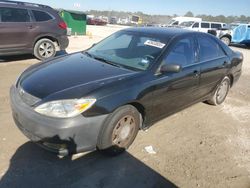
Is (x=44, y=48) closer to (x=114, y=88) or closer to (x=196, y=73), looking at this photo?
(x=196, y=73)

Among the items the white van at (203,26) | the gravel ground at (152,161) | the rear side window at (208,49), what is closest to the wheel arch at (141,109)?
the gravel ground at (152,161)

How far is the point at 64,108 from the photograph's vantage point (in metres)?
2.91

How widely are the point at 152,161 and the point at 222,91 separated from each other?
9.83 feet

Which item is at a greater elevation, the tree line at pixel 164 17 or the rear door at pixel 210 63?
the tree line at pixel 164 17

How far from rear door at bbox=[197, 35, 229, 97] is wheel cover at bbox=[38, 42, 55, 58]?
18.1ft

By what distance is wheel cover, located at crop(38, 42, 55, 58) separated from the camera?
8570 millimetres

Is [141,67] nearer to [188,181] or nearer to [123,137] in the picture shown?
[123,137]

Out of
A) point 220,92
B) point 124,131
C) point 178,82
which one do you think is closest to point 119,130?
point 124,131

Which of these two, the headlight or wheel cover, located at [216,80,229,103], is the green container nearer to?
wheel cover, located at [216,80,229,103]

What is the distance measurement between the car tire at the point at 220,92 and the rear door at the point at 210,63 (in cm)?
27

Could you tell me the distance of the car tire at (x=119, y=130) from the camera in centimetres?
318

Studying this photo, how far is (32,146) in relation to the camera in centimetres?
353

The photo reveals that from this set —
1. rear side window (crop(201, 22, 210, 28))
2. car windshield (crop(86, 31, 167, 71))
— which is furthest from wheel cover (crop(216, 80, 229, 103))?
rear side window (crop(201, 22, 210, 28))

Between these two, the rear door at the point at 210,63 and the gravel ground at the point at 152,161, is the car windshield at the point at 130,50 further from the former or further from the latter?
the gravel ground at the point at 152,161
